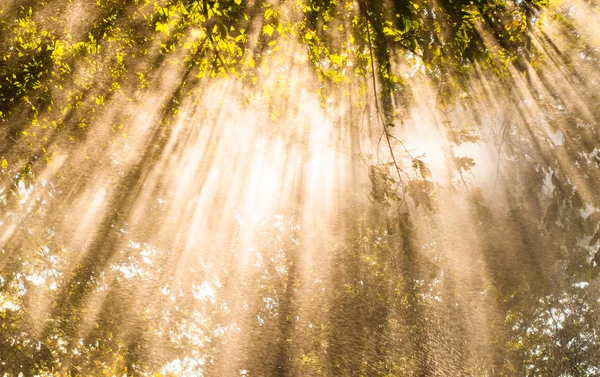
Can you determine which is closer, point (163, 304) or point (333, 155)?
point (333, 155)

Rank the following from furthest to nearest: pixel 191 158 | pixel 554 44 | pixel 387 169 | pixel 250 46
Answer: pixel 191 158 < pixel 554 44 < pixel 250 46 < pixel 387 169

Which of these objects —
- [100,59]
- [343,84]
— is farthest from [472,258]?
[100,59]

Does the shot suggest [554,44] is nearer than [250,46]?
No

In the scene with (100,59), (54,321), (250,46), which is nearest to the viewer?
(250,46)

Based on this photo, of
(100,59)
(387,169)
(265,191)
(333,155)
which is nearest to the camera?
(387,169)

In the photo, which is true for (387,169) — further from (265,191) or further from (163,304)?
(163,304)

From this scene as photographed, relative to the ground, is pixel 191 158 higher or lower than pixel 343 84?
lower

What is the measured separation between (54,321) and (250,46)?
27.2 ft

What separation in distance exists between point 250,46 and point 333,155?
238cm

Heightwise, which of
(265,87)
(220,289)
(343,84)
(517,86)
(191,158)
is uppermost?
(517,86)

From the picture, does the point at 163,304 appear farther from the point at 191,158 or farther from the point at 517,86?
the point at 517,86

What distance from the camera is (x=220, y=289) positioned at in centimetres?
977

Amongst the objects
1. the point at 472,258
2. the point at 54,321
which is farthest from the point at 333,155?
the point at 54,321

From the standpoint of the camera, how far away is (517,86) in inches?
133
